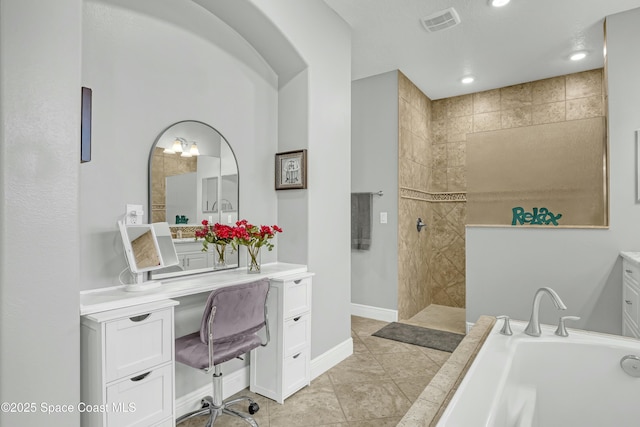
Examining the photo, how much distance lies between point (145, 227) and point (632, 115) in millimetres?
3659

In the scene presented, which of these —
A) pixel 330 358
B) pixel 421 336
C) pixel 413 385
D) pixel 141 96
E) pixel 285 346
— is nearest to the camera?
pixel 141 96

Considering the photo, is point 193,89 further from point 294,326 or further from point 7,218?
point 294,326

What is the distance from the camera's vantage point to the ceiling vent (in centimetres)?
278

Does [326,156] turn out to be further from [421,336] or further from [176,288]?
[421,336]

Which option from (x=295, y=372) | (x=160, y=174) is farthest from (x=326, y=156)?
(x=295, y=372)

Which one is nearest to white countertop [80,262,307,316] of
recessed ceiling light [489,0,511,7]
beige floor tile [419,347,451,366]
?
beige floor tile [419,347,451,366]

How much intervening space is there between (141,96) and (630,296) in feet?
11.6

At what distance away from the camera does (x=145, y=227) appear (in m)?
1.76

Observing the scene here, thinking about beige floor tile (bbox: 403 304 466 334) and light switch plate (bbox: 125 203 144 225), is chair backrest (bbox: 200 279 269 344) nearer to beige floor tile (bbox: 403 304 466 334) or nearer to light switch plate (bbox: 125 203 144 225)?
light switch plate (bbox: 125 203 144 225)

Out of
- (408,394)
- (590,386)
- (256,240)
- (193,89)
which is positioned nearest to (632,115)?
(590,386)

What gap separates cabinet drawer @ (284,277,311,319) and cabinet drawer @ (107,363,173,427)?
0.81 m

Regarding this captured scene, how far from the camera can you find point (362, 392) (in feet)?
7.57

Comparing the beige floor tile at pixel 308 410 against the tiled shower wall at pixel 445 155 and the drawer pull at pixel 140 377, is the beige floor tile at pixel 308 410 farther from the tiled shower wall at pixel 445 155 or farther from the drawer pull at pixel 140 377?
the tiled shower wall at pixel 445 155

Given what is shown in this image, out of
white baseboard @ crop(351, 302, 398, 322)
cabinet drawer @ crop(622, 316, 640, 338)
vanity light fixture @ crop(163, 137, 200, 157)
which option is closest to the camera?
vanity light fixture @ crop(163, 137, 200, 157)
